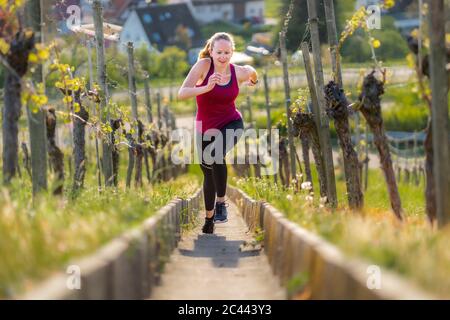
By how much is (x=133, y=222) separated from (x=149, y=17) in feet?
333

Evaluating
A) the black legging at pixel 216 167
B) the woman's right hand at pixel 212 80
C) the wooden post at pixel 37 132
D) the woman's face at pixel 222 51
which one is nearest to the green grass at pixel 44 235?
the wooden post at pixel 37 132

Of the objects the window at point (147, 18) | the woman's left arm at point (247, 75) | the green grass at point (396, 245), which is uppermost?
the window at point (147, 18)

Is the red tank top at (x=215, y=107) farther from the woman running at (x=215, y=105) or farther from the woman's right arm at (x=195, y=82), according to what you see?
the woman's right arm at (x=195, y=82)

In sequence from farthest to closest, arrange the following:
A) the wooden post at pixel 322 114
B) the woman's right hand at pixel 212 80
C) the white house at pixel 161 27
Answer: the white house at pixel 161 27 < the wooden post at pixel 322 114 < the woman's right hand at pixel 212 80

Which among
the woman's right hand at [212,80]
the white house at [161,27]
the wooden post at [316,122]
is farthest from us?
the white house at [161,27]

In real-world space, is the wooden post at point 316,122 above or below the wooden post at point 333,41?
below

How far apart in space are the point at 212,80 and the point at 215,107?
60 cm

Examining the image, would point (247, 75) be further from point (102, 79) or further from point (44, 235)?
point (44, 235)

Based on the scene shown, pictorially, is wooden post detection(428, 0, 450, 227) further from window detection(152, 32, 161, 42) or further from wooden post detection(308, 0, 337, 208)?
window detection(152, 32, 161, 42)

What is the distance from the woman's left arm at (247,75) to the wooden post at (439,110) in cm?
454

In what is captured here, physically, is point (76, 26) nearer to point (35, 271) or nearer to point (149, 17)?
point (35, 271)

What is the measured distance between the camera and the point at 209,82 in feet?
35.4

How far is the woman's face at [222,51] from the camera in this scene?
11.1 metres
